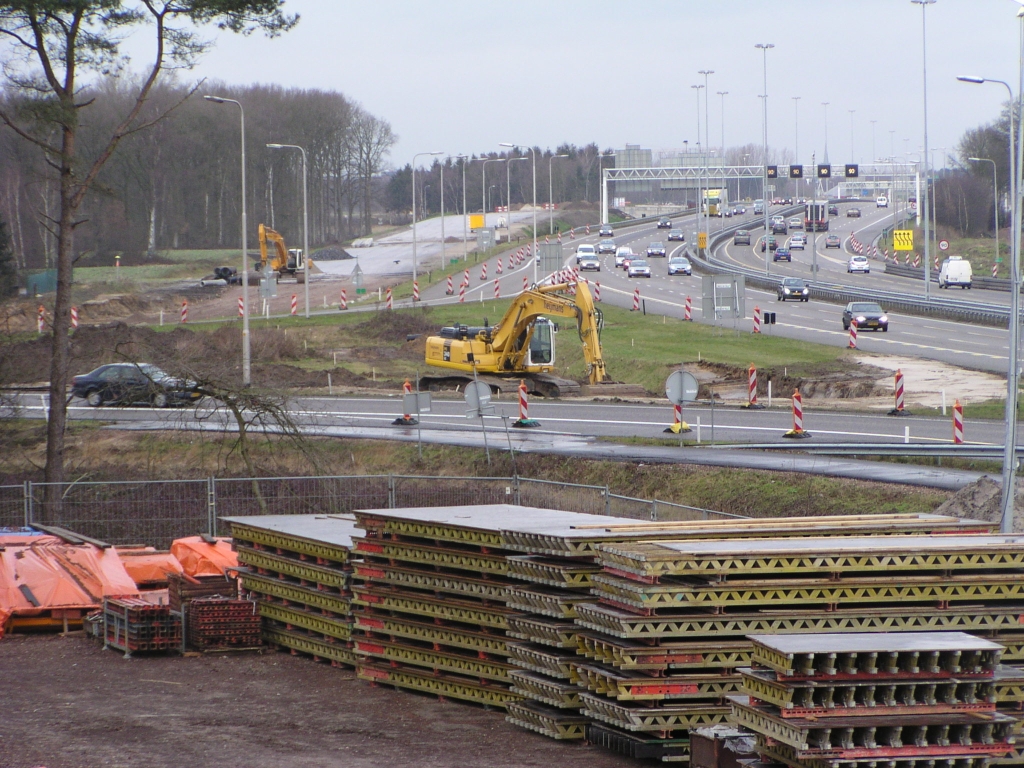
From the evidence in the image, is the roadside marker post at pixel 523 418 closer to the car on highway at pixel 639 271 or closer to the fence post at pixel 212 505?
the fence post at pixel 212 505

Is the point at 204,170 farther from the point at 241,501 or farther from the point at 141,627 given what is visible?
the point at 141,627

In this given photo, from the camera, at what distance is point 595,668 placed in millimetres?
10992

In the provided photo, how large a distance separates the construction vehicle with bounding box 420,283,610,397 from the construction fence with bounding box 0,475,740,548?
11.3 meters

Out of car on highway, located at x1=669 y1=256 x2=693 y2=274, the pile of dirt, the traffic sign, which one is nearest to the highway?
car on highway, located at x1=669 y1=256 x2=693 y2=274

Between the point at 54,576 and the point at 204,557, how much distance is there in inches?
90.9

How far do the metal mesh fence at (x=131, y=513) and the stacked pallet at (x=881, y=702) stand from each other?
619 inches

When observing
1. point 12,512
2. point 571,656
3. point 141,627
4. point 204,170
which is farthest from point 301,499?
point 204,170

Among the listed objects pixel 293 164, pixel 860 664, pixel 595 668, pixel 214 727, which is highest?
pixel 293 164

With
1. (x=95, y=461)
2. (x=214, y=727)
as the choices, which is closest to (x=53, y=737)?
(x=214, y=727)

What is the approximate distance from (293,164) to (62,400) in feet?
315

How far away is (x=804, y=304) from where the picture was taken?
65.6 m

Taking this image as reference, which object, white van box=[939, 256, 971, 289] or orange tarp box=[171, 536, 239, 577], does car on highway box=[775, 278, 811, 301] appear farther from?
orange tarp box=[171, 536, 239, 577]

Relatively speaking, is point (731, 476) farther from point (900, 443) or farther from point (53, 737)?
point (53, 737)

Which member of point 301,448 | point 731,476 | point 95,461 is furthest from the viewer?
point 95,461
